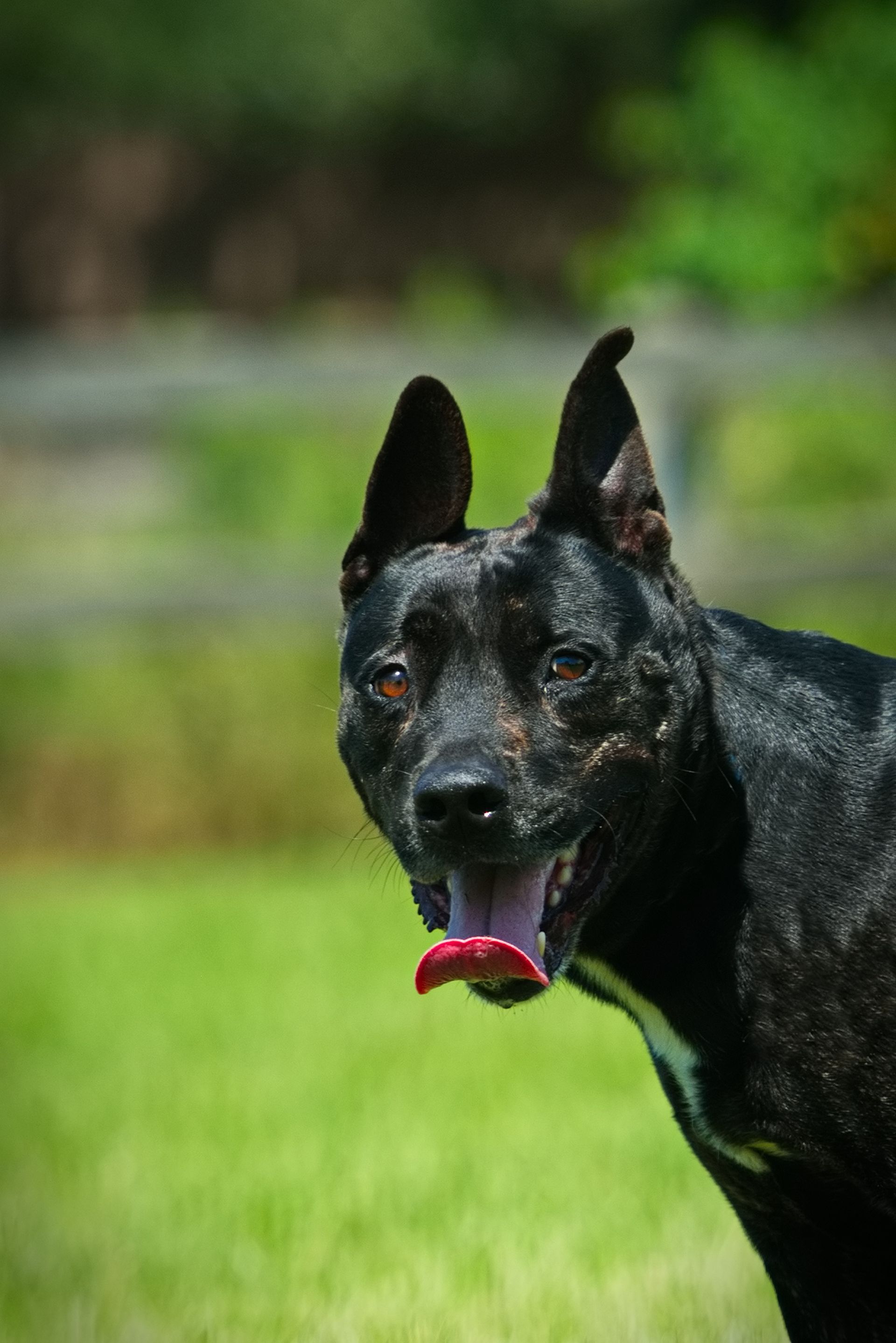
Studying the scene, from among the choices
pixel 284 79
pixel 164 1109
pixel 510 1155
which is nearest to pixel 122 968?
pixel 164 1109

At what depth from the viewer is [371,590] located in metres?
3.44

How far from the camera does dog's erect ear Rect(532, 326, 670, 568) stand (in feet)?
10.8

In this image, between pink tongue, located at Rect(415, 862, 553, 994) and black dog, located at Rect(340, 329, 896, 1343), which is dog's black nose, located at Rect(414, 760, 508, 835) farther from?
pink tongue, located at Rect(415, 862, 553, 994)

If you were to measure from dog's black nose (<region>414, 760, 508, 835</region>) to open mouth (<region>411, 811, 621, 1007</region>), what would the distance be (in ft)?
0.40

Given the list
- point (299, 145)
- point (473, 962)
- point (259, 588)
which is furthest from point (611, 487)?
point (299, 145)

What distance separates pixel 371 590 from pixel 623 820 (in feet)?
2.26

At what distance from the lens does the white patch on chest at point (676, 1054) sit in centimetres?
301

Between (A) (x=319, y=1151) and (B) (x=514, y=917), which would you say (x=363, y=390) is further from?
(B) (x=514, y=917)

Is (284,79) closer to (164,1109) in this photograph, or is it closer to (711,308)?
(711,308)

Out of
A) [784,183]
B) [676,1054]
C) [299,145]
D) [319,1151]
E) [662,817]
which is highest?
[299,145]

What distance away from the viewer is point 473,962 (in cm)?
288

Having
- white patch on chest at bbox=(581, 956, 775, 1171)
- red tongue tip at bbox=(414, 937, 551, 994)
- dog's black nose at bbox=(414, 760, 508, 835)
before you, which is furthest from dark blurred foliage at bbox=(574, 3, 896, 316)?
red tongue tip at bbox=(414, 937, 551, 994)

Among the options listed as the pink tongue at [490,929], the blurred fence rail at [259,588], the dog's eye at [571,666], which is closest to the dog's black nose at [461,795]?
the pink tongue at [490,929]

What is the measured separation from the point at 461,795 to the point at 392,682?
15.6 inches
